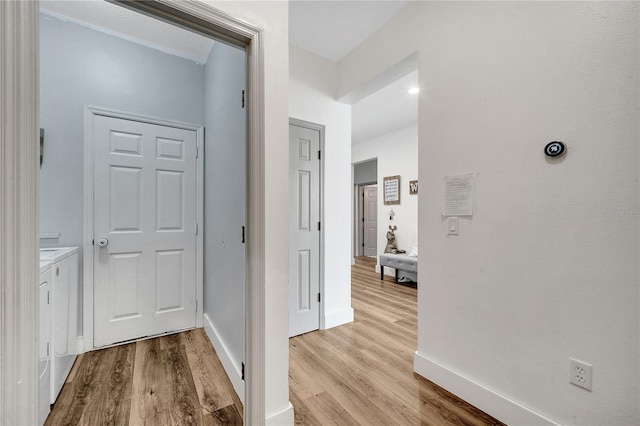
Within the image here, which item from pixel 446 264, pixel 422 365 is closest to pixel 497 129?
pixel 446 264

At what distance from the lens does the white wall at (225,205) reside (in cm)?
174

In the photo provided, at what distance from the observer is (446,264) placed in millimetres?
1781

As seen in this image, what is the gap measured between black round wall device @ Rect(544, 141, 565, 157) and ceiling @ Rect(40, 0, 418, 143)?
5.00 feet

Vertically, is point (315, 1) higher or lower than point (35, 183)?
higher

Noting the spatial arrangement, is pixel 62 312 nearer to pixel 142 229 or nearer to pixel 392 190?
pixel 142 229

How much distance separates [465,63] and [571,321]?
150 cm

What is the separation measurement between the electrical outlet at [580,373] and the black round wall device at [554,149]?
0.95 m

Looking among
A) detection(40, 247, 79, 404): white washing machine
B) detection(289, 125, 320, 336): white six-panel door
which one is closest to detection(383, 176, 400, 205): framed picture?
detection(289, 125, 320, 336): white six-panel door

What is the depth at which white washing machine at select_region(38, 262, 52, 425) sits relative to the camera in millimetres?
1380

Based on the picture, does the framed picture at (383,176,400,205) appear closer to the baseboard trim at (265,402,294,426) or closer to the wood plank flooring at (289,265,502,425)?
the wood plank flooring at (289,265,502,425)

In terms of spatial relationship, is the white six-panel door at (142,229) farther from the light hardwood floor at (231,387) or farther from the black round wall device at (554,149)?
the black round wall device at (554,149)

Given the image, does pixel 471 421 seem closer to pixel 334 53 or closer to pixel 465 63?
pixel 465 63

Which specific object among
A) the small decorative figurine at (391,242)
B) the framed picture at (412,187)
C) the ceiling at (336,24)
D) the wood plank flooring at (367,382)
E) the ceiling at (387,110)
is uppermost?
the ceiling at (336,24)

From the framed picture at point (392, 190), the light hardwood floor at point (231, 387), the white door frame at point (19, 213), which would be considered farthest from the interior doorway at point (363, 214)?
the white door frame at point (19, 213)
